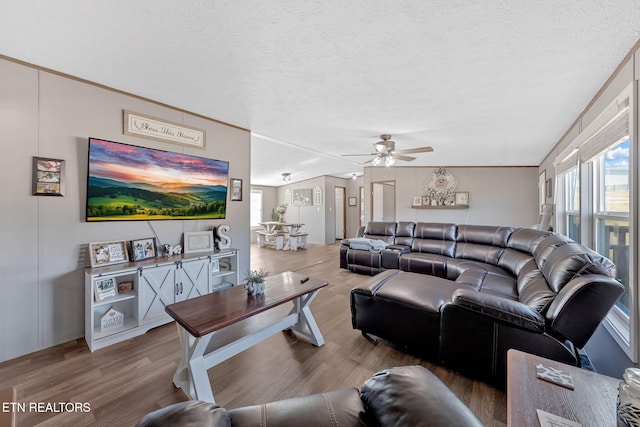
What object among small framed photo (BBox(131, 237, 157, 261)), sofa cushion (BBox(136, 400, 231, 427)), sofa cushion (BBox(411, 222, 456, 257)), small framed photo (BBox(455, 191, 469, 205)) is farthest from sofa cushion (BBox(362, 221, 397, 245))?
sofa cushion (BBox(136, 400, 231, 427))

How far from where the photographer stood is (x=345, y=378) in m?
1.82

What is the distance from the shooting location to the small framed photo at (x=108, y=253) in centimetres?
232

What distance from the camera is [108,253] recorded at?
7.91ft

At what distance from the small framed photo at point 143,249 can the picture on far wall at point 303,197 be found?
5.95 meters

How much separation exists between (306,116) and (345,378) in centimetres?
277

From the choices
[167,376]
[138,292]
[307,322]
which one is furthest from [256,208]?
[167,376]

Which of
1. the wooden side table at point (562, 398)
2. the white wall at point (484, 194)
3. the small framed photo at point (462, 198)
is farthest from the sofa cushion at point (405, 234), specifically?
the wooden side table at point (562, 398)

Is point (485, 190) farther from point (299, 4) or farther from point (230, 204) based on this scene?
point (299, 4)

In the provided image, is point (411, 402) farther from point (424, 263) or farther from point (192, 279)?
point (424, 263)

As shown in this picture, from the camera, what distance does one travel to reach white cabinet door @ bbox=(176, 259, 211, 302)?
2.68 m

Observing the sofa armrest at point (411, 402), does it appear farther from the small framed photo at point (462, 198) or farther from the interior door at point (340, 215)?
the interior door at point (340, 215)

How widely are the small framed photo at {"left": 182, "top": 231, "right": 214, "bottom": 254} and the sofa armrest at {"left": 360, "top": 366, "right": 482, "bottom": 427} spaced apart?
2.70 m

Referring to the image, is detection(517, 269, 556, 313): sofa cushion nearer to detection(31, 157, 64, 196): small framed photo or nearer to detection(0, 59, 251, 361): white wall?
detection(0, 59, 251, 361): white wall

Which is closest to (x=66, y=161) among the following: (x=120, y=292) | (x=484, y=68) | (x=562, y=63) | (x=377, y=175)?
(x=120, y=292)
